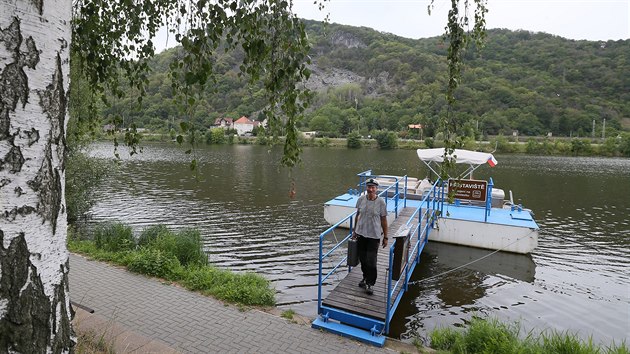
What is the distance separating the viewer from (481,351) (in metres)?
5.96

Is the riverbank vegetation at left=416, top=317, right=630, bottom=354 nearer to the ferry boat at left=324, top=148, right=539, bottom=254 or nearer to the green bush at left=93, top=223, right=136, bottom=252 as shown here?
the ferry boat at left=324, top=148, right=539, bottom=254

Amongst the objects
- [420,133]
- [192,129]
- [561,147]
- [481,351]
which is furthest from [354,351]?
[420,133]

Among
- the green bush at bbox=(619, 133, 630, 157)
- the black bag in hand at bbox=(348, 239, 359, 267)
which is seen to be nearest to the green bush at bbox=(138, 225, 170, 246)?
the black bag in hand at bbox=(348, 239, 359, 267)

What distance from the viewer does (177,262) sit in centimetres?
872

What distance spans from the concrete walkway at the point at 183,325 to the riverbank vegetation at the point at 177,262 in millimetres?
355

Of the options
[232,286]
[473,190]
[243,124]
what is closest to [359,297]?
[232,286]

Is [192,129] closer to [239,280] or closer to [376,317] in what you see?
[376,317]

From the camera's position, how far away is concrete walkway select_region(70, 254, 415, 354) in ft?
17.9

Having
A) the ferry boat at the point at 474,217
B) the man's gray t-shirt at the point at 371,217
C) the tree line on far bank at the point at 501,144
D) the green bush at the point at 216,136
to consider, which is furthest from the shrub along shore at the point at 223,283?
the green bush at the point at 216,136

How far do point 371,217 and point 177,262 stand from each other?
4.49 metres

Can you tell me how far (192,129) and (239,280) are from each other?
5888 millimetres

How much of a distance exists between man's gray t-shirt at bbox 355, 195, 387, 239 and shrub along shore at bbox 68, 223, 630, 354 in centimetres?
183

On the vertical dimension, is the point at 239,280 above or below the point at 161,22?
below

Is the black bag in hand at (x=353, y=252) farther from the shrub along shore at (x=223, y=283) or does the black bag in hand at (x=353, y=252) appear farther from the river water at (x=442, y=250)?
the river water at (x=442, y=250)
